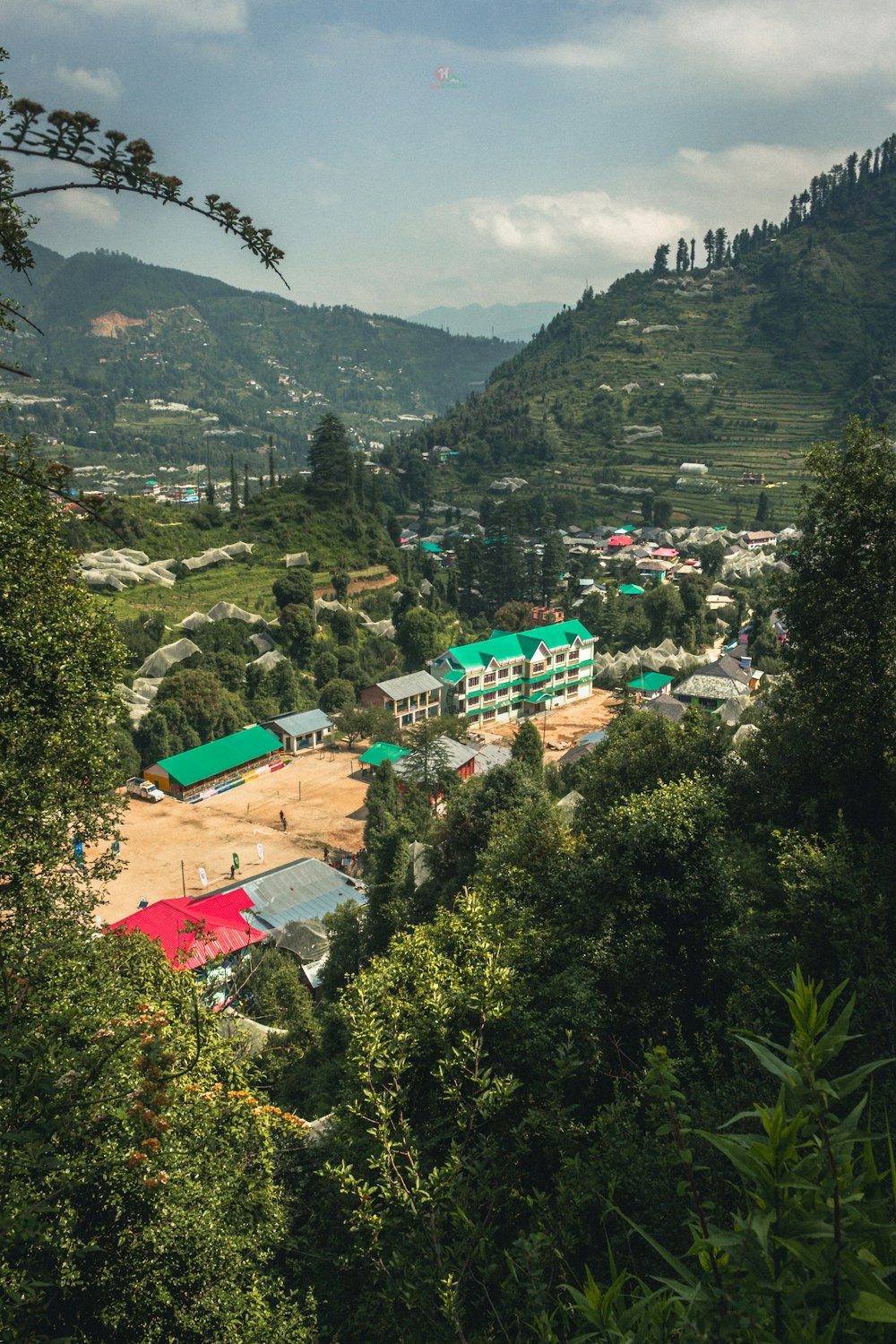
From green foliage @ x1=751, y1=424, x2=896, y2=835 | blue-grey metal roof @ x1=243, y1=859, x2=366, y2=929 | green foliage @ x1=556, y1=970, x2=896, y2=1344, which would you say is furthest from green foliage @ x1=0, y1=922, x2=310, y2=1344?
blue-grey metal roof @ x1=243, y1=859, x2=366, y2=929

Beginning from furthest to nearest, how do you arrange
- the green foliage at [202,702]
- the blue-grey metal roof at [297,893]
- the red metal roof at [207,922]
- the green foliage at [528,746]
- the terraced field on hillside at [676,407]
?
the terraced field on hillside at [676,407] < the green foliage at [202,702] < the green foliage at [528,746] < the blue-grey metal roof at [297,893] < the red metal roof at [207,922]

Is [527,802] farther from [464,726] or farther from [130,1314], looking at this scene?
[464,726]

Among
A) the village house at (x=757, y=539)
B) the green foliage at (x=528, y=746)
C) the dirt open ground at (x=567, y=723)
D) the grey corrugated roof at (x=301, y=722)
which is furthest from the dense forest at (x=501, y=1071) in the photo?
the village house at (x=757, y=539)

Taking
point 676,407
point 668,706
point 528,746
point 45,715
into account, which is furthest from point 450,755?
point 676,407

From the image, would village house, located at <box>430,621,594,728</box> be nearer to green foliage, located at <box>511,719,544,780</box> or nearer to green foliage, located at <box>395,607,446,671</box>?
green foliage, located at <box>395,607,446,671</box>

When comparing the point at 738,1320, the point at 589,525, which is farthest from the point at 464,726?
the point at 589,525

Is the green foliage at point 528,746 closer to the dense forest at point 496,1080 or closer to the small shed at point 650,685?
the dense forest at point 496,1080

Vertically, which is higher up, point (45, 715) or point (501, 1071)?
point (45, 715)

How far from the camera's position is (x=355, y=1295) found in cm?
641

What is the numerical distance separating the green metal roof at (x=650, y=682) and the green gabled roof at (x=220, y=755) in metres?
19.4

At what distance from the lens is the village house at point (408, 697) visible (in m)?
39.0

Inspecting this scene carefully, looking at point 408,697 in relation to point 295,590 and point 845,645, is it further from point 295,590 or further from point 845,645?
point 845,645

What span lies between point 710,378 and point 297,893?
371ft

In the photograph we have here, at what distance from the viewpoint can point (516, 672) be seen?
42344mm
